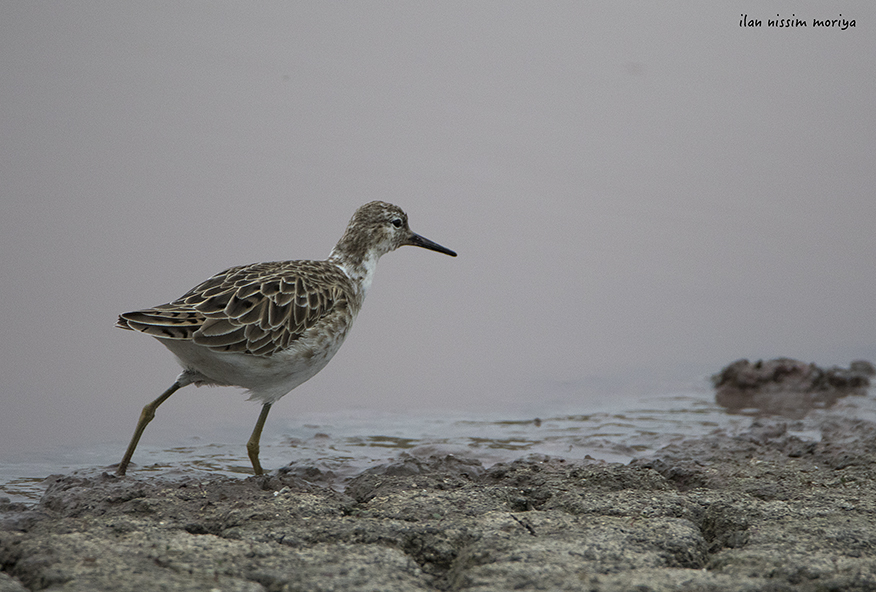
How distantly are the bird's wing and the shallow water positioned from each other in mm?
983

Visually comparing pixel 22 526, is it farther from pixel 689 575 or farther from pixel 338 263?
pixel 338 263

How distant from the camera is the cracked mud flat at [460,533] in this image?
2.93m

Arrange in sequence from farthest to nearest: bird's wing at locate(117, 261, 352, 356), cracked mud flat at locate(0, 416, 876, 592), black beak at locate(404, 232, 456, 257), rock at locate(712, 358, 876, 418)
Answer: rock at locate(712, 358, 876, 418) < black beak at locate(404, 232, 456, 257) < bird's wing at locate(117, 261, 352, 356) < cracked mud flat at locate(0, 416, 876, 592)

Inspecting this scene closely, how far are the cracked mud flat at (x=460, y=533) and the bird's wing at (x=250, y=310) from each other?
0.93 meters

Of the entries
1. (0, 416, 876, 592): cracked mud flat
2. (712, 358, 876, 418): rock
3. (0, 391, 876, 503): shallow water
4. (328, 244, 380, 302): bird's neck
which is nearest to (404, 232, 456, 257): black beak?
(328, 244, 380, 302): bird's neck

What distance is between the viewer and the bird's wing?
507cm

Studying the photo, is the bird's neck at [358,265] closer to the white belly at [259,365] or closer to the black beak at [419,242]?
the black beak at [419,242]

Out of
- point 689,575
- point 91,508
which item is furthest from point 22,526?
point 689,575

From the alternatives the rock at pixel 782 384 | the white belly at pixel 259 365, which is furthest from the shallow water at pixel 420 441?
the white belly at pixel 259 365

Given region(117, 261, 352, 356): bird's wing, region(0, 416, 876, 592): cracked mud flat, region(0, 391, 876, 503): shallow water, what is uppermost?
region(117, 261, 352, 356): bird's wing

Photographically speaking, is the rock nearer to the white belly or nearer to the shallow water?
the shallow water

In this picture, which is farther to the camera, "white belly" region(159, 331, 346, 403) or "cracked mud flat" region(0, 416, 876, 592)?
"white belly" region(159, 331, 346, 403)

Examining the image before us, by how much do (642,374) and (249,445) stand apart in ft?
17.9

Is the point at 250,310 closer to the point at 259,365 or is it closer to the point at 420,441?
the point at 259,365
